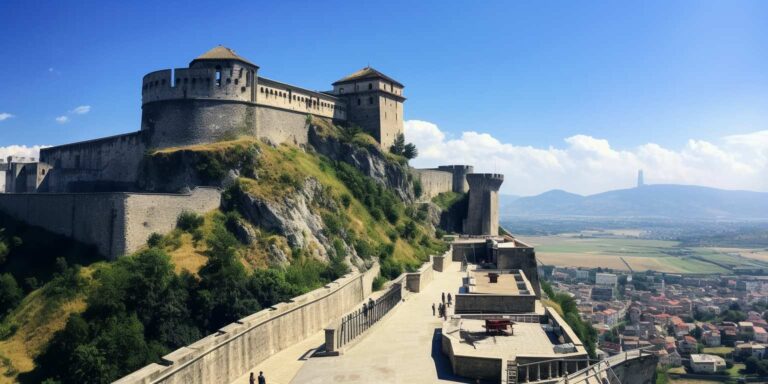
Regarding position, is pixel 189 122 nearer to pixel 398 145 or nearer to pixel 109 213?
pixel 109 213

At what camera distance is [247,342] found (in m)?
17.4

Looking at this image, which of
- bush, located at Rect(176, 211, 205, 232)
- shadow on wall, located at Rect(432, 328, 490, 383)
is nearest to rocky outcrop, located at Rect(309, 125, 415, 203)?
bush, located at Rect(176, 211, 205, 232)

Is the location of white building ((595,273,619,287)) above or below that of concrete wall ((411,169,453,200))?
below

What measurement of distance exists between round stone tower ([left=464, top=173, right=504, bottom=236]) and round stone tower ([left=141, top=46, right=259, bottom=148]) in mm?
30678

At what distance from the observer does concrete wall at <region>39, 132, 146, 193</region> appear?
154 feet

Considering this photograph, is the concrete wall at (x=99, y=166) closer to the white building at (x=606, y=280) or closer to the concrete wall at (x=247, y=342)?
the concrete wall at (x=247, y=342)

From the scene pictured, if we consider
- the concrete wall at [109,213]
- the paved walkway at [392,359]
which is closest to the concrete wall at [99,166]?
the concrete wall at [109,213]

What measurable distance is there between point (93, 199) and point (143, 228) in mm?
3552

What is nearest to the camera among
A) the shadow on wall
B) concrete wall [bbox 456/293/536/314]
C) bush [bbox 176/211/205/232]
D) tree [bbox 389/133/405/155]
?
the shadow on wall

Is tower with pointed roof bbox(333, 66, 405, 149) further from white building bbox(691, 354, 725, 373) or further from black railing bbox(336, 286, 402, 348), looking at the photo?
white building bbox(691, 354, 725, 373)

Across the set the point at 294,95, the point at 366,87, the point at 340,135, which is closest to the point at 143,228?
the point at 294,95

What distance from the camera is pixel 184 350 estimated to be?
48.4 feet

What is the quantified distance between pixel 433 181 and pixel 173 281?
42.4m

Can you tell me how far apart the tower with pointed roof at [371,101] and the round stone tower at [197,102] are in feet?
55.1
